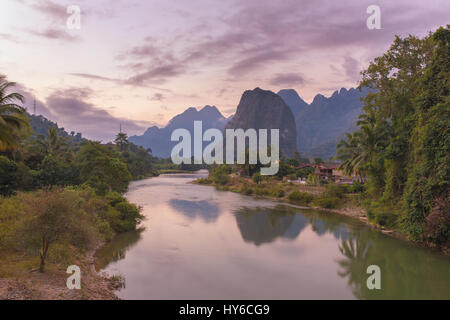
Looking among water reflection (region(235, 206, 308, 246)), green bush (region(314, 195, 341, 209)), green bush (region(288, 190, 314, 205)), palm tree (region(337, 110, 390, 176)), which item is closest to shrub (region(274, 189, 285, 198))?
green bush (region(288, 190, 314, 205))

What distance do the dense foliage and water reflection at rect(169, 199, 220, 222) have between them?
18.1 meters

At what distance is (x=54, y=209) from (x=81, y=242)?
7.91ft

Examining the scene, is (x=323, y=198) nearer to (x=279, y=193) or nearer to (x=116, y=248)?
(x=279, y=193)

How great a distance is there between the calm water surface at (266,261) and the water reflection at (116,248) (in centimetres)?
6

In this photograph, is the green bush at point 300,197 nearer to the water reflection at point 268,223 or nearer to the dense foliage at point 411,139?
the water reflection at point 268,223

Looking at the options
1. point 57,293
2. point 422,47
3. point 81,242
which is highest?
point 422,47

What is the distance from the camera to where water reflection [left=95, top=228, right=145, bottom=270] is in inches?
718

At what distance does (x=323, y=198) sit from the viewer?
4191cm

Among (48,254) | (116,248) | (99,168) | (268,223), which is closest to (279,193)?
(268,223)

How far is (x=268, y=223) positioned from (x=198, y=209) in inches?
463

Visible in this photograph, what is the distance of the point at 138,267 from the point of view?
17469mm

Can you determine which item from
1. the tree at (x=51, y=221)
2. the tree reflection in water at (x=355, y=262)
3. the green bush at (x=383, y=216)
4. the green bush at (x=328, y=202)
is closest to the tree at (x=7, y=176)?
the tree at (x=51, y=221)

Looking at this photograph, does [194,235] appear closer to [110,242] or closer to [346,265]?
[110,242]

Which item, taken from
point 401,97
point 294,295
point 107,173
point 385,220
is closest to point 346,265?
point 294,295
